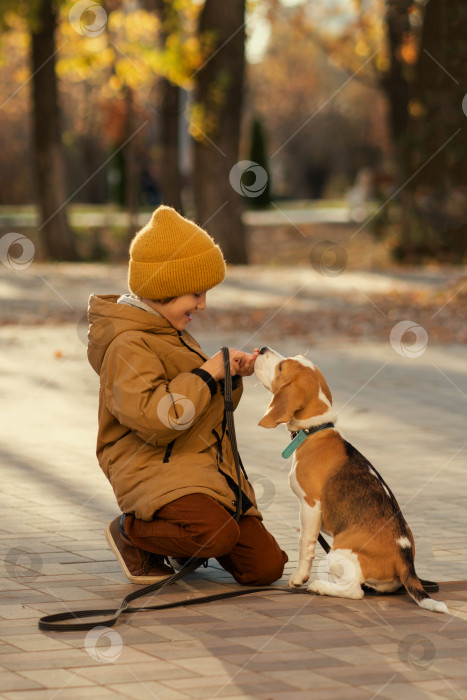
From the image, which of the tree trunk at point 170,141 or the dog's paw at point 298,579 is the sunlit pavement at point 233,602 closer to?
the dog's paw at point 298,579

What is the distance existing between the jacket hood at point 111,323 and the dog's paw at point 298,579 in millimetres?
1139

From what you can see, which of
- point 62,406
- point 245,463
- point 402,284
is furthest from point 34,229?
point 245,463

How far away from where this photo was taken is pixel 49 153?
27.2 metres

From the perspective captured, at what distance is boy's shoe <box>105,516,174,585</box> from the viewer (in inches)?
207

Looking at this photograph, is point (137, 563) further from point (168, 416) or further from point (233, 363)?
point (233, 363)

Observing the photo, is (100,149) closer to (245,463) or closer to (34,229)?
(34,229)

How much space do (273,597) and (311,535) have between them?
0.30 metres

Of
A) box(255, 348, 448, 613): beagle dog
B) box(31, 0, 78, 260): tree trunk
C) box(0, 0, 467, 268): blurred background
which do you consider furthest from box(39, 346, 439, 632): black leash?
box(31, 0, 78, 260): tree trunk

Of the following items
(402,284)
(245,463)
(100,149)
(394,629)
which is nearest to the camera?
(394,629)

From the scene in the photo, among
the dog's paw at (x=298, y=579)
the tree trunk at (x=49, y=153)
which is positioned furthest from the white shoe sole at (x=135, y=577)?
the tree trunk at (x=49, y=153)

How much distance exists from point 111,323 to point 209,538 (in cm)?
97

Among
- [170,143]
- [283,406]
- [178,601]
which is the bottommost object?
[178,601]

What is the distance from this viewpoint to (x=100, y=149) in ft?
182

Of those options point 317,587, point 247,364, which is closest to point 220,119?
point 247,364
